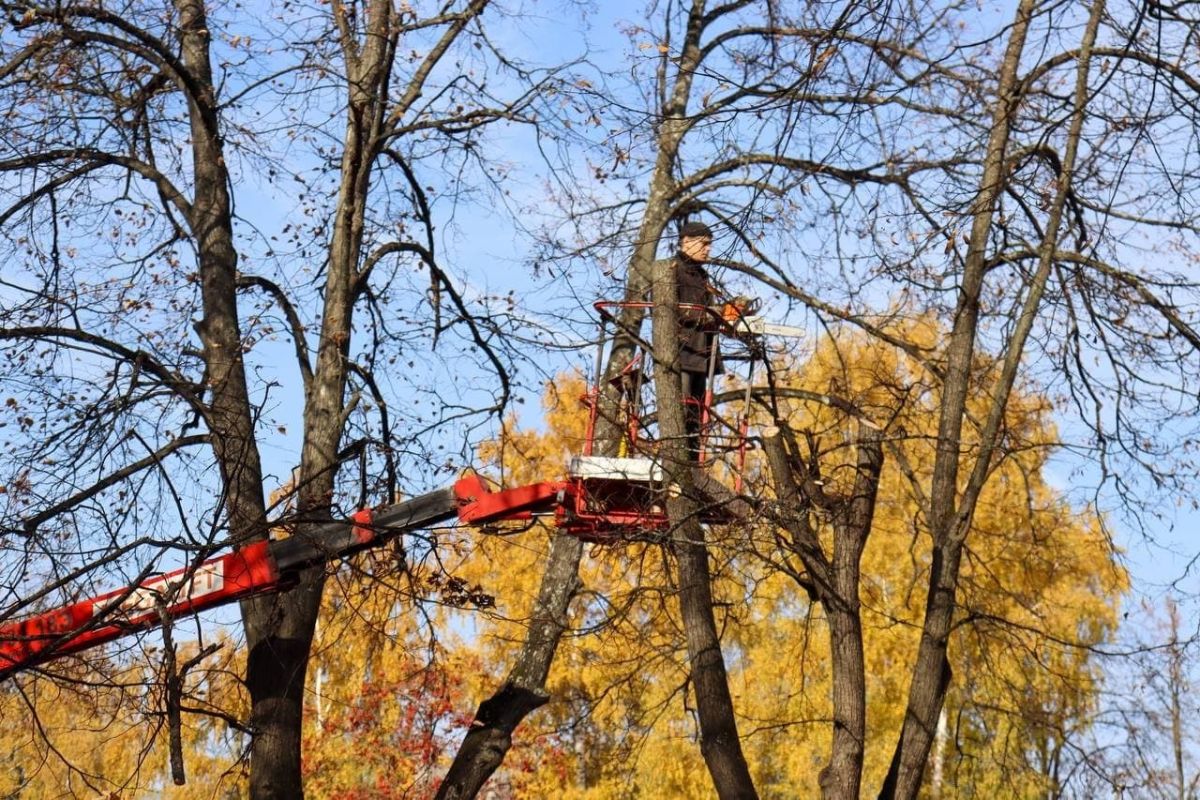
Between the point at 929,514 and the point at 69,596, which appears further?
the point at 929,514

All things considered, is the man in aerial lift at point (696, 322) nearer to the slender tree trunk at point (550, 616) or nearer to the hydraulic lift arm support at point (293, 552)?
the slender tree trunk at point (550, 616)

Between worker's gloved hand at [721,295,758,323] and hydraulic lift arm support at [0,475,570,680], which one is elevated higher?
worker's gloved hand at [721,295,758,323]

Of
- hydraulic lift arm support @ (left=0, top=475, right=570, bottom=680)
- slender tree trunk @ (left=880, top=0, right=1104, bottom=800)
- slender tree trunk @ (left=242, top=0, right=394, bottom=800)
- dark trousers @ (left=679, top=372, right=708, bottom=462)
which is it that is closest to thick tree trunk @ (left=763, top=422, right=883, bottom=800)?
slender tree trunk @ (left=880, top=0, right=1104, bottom=800)

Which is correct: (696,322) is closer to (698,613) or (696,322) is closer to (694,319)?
(694,319)

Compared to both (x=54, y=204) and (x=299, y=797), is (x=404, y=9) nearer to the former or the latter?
(x=54, y=204)

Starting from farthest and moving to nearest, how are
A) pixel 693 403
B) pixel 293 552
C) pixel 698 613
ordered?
pixel 693 403 < pixel 698 613 < pixel 293 552

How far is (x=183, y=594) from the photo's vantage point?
890 centimetres

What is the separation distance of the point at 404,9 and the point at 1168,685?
294 inches

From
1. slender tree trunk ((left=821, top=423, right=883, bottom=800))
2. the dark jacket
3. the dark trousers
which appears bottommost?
slender tree trunk ((left=821, top=423, right=883, bottom=800))

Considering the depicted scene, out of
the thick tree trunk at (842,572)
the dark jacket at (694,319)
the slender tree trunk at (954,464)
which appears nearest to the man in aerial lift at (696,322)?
the dark jacket at (694,319)

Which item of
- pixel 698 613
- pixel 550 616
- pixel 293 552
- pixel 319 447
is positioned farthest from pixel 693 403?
pixel 293 552

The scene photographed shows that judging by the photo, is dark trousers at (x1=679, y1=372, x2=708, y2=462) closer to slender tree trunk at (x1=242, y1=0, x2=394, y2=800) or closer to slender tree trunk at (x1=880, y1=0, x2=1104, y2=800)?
slender tree trunk at (x1=880, y1=0, x2=1104, y2=800)

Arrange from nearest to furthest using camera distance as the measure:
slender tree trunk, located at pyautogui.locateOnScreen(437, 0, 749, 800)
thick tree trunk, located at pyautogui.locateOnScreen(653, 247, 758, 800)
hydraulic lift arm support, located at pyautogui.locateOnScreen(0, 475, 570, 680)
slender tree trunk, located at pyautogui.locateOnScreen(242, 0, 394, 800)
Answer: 1. hydraulic lift arm support, located at pyautogui.locateOnScreen(0, 475, 570, 680)
2. slender tree trunk, located at pyautogui.locateOnScreen(242, 0, 394, 800)
3. thick tree trunk, located at pyautogui.locateOnScreen(653, 247, 758, 800)
4. slender tree trunk, located at pyautogui.locateOnScreen(437, 0, 749, 800)

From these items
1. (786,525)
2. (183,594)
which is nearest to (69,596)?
(183,594)
